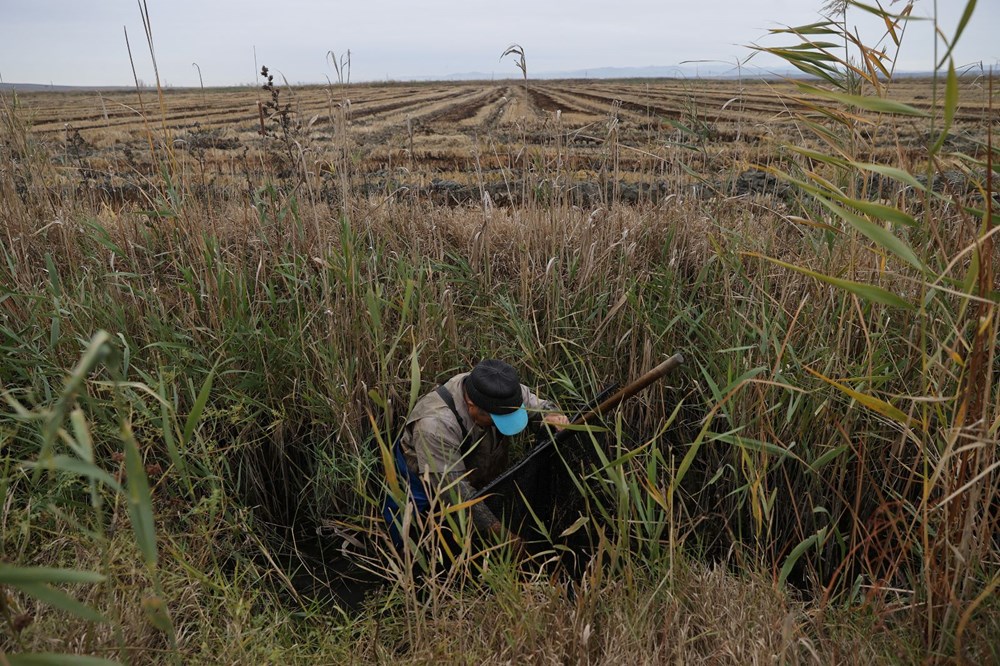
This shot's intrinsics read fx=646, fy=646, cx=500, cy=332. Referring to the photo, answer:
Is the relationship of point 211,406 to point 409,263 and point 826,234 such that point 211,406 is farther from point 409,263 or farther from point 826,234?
point 826,234

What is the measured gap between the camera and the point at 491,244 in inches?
138

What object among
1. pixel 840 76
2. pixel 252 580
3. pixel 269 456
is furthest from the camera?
pixel 269 456

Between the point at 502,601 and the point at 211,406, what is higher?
the point at 211,406

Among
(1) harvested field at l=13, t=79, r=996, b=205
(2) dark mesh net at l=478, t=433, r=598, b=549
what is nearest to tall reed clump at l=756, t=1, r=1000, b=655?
(1) harvested field at l=13, t=79, r=996, b=205

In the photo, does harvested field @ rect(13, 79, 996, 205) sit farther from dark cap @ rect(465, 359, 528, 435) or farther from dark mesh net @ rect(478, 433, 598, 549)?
dark mesh net @ rect(478, 433, 598, 549)

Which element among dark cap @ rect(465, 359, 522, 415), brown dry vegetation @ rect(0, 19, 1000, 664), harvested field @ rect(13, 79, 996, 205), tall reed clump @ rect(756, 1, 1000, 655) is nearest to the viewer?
tall reed clump @ rect(756, 1, 1000, 655)

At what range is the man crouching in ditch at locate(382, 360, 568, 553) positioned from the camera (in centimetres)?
216

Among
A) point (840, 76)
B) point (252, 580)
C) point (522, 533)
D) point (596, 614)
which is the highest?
point (840, 76)

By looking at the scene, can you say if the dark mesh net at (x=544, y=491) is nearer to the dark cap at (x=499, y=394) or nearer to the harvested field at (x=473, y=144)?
the dark cap at (x=499, y=394)

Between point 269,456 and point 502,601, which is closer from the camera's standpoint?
point 502,601

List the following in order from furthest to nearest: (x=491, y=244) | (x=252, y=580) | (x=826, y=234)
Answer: (x=491, y=244)
(x=826, y=234)
(x=252, y=580)

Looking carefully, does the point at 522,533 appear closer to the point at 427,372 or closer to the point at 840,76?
the point at 427,372

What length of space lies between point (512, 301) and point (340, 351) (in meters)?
0.84

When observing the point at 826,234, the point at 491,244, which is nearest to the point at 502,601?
the point at 826,234
